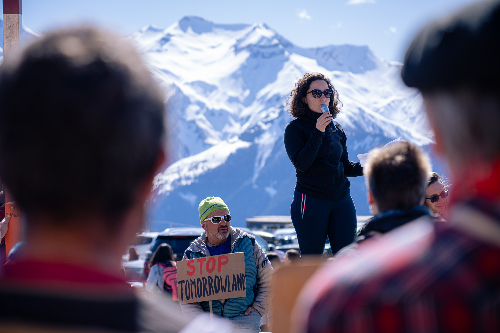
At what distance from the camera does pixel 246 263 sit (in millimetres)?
4738

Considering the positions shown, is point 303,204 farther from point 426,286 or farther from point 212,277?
point 426,286

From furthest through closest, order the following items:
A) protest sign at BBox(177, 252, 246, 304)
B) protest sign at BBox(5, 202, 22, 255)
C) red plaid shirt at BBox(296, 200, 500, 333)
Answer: protest sign at BBox(5, 202, 22, 255), protest sign at BBox(177, 252, 246, 304), red plaid shirt at BBox(296, 200, 500, 333)

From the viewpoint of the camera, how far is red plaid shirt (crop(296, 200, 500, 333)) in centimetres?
70

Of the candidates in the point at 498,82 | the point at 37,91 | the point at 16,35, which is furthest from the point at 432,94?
the point at 16,35

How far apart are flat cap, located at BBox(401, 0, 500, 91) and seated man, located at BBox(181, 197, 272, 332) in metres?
3.91

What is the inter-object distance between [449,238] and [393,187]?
0.86 m

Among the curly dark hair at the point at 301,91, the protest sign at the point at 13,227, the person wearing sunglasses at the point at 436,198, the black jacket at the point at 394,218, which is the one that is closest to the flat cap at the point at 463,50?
the black jacket at the point at 394,218

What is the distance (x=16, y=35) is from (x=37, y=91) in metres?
4.68

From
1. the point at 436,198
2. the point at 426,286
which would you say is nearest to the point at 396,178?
the point at 426,286

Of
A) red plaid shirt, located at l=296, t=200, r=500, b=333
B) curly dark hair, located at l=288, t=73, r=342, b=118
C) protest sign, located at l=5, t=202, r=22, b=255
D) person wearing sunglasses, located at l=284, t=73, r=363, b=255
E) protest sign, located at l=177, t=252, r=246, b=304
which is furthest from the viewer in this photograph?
protest sign, located at l=5, t=202, r=22, b=255

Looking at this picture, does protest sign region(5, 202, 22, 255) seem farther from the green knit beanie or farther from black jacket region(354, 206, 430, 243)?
black jacket region(354, 206, 430, 243)

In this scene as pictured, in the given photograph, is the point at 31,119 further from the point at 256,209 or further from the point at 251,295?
the point at 256,209

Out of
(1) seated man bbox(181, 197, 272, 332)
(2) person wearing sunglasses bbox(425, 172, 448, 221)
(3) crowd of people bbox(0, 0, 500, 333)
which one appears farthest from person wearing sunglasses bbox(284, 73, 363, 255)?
(3) crowd of people bbox(0, 0, 500, 333)

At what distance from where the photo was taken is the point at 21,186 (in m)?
0.83
